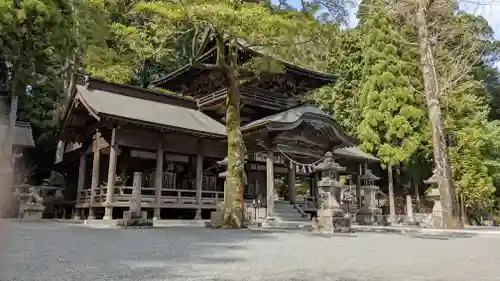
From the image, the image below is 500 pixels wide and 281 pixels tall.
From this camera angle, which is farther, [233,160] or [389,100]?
[389,100]

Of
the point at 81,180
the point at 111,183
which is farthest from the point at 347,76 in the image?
the point at 111,183

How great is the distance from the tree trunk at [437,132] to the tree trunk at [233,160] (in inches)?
Result: 292

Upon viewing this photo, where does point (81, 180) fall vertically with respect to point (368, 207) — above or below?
above

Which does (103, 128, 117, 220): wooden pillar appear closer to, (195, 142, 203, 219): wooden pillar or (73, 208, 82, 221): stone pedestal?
(195, 142, 203, 219): wooden pillar

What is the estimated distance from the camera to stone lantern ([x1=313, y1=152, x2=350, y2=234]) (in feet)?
36.1

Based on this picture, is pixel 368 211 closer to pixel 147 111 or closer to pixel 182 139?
pixel 182 139

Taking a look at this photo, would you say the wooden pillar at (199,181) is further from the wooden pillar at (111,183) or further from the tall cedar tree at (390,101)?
the tall cedar tree at (390,101)

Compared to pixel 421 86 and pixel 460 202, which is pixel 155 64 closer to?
pixel 421 86

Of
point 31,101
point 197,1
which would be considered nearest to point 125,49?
point 31,101

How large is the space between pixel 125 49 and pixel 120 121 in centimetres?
900

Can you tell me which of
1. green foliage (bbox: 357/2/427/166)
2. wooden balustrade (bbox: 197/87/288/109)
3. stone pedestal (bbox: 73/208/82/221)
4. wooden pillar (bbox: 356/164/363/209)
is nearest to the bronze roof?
wooden balustrade (bbox: 197/87/288/109)

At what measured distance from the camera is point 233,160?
1164cm

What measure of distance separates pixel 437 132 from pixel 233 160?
317 inches

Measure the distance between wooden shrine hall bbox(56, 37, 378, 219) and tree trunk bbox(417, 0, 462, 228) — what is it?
4167 millimetres
